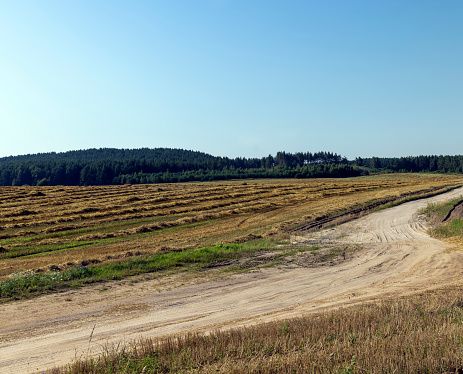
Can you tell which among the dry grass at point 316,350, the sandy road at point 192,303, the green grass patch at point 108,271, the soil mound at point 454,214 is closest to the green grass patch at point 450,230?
the soil mound at point 454,214

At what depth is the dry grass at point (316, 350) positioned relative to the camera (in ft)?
22.6

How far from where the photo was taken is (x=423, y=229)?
1257 inches

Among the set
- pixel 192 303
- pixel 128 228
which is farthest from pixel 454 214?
pixel 192 303

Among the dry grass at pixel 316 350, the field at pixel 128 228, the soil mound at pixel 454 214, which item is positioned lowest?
the field at pixel 128 228

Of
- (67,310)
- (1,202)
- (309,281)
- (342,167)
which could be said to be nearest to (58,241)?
(67,310)

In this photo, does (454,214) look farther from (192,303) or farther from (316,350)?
(316,350)

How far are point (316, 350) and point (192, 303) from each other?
7020mm

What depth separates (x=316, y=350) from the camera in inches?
301

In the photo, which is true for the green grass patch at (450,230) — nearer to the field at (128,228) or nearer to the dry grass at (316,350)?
the field at (128,228)

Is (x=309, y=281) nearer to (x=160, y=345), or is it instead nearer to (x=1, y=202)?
(x=160, y=345)

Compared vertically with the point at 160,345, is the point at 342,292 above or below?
below

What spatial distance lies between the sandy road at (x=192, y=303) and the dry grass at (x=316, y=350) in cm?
228

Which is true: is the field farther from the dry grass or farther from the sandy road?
the dry grass

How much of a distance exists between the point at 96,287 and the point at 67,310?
9.07 feet
